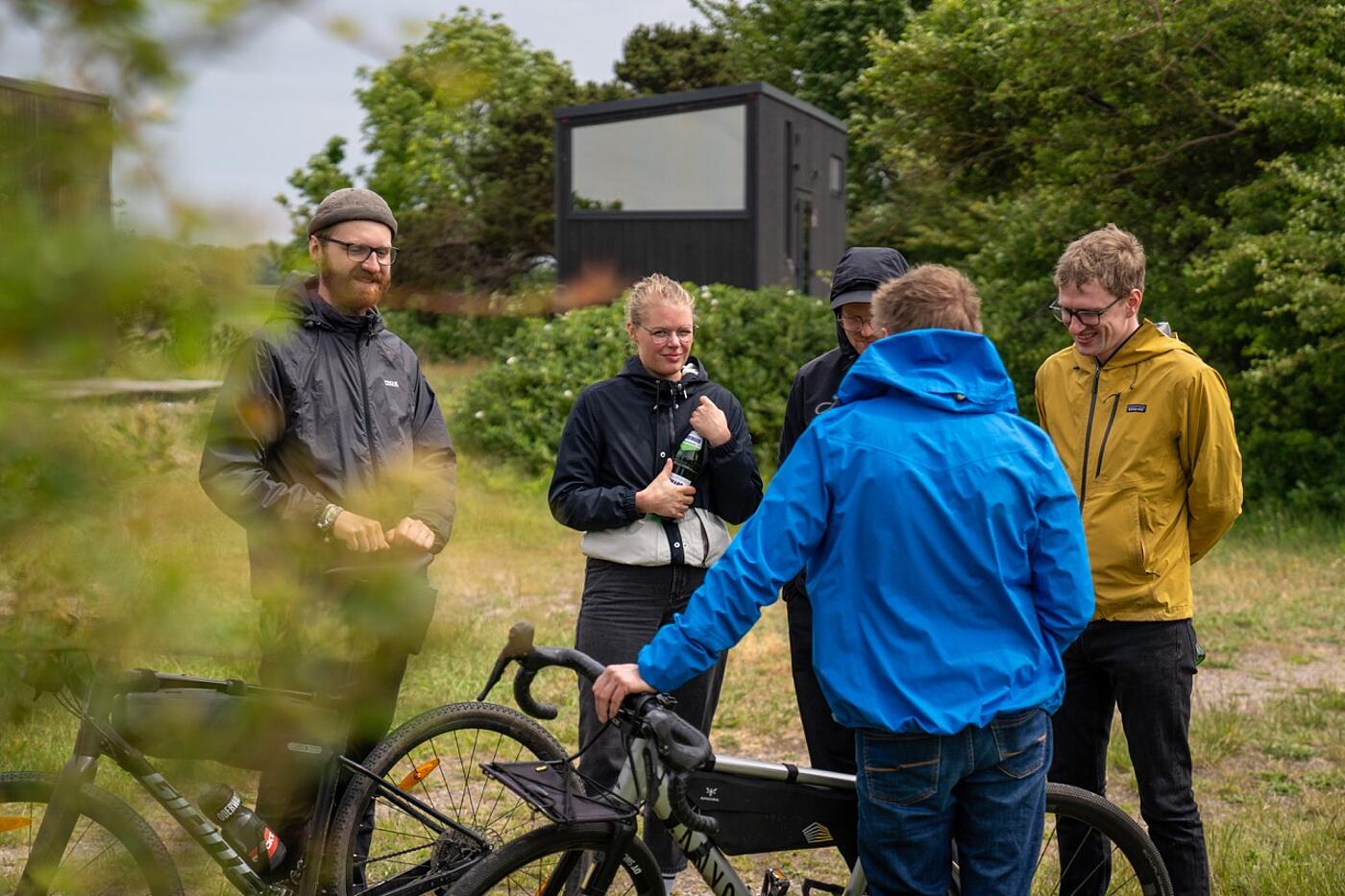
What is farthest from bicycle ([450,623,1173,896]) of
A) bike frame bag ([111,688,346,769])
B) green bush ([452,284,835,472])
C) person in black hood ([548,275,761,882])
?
green bush ([452,284,835,472])

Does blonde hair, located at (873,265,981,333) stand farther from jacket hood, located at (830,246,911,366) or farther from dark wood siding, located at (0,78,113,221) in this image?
dark wood siding, located at (0,78,113,221)

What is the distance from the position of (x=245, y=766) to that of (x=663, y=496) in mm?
2422

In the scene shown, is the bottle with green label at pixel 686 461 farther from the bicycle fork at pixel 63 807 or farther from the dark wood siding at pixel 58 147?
→ the dark wood siding at pixel 58 147

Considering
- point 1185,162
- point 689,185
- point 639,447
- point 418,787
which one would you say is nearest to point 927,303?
point 639,447

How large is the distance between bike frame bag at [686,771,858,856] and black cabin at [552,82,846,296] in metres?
16.7

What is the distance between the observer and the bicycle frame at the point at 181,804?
4.73ft

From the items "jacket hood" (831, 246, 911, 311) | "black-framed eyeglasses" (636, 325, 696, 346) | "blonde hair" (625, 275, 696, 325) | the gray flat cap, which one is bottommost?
"black-framed eyeglasses" (636, 325, 696, 346)

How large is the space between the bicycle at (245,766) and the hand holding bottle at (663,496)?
0.66 metres

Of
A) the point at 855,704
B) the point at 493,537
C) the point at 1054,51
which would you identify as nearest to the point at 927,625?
the point at 855,704

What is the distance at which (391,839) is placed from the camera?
12.0 ft

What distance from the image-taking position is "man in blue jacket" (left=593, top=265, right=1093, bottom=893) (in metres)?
2.54

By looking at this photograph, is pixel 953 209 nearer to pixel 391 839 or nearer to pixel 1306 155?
pixel 1306 155

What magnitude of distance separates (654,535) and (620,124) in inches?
670

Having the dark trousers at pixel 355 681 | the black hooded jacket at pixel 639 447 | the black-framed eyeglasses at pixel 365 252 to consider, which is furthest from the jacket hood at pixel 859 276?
the dark trousers at pixel 355 681
